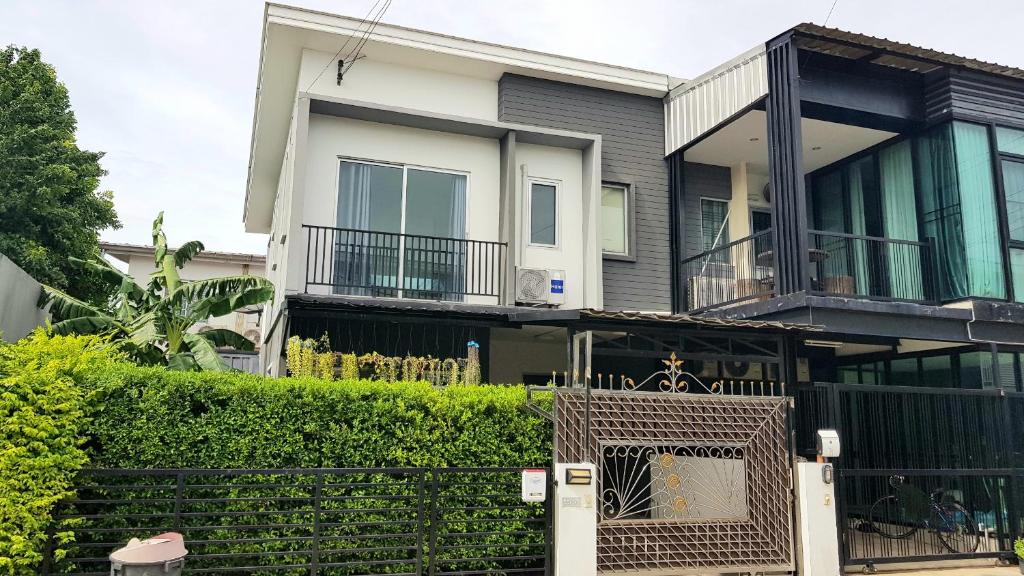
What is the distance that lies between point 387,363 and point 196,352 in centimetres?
355

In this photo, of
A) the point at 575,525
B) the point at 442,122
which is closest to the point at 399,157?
the point at 442,122

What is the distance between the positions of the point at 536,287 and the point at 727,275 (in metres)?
3.73

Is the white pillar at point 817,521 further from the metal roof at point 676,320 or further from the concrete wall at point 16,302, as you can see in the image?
the concrete wall at point 16,302

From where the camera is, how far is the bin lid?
5.33 meters

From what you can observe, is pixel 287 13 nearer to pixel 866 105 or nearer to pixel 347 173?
pixel 347 173

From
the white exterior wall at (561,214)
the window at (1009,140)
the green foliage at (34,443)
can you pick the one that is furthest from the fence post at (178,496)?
the window at (1009,140)

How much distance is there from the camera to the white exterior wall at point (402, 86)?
11641 millimetres

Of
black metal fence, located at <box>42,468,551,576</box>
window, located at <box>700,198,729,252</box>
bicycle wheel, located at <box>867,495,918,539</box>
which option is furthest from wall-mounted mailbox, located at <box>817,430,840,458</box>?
window, located at <box>700,198,729,252</box>

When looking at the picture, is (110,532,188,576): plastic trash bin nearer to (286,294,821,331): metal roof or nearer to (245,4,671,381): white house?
(286,294,821,331): metal roof

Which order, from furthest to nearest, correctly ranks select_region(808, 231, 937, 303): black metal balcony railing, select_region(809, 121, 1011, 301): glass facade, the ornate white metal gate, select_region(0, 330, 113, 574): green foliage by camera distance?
select_region(808, 231, 937, 303): black metal balcony railing < select_region(809, 121, 1011, 301): glass facade < the ornate white metal gate < select_region(0, 330, 113, 574): green foliage

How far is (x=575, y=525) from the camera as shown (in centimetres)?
702

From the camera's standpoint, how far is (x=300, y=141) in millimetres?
10914

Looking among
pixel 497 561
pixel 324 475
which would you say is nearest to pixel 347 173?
pixel 324 475

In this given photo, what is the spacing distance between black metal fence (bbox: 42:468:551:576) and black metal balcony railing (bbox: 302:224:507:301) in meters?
4.41
